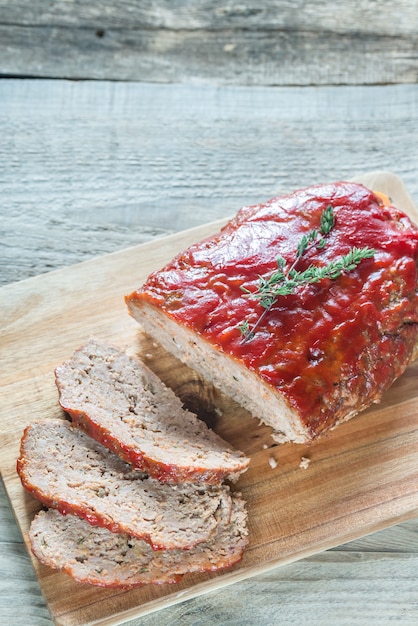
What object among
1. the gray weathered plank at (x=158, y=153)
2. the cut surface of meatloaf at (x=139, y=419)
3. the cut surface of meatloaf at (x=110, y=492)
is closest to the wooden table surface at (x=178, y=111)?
the gray weathered plank at (x=158, y=153)

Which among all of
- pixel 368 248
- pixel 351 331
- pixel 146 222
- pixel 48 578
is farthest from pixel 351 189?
pixel 48 578

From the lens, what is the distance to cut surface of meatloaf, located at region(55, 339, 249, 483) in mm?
4781

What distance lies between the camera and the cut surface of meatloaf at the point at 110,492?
4668mm

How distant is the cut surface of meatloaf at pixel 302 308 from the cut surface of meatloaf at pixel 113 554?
35.4 inches

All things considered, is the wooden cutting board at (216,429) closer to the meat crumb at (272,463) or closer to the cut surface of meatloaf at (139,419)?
the meat crumb at (272,463)

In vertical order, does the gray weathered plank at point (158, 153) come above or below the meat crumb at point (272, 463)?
above

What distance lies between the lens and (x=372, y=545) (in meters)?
5.41

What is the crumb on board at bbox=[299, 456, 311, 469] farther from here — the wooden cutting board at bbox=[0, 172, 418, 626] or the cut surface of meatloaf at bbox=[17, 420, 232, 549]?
the cut surface of meatloaf at bbox=[17, 420, 232, 549]

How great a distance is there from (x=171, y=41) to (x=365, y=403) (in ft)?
12.1

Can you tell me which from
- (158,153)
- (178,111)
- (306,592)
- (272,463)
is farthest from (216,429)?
(178,111)

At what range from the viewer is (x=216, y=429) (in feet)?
17.3

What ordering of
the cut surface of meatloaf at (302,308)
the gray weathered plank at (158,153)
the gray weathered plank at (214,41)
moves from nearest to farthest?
the cut surface of meatloaf at (302,308) < the gray weathered plank at (158,153) < the gray weathered plank at (214,41)

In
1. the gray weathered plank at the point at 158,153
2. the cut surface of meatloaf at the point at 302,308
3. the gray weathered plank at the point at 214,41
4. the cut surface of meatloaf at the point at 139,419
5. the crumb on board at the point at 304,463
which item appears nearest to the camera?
the cut surface of meatloaf at the point at 302,308

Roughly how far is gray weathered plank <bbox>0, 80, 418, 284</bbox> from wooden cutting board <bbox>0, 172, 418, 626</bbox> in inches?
21.1
